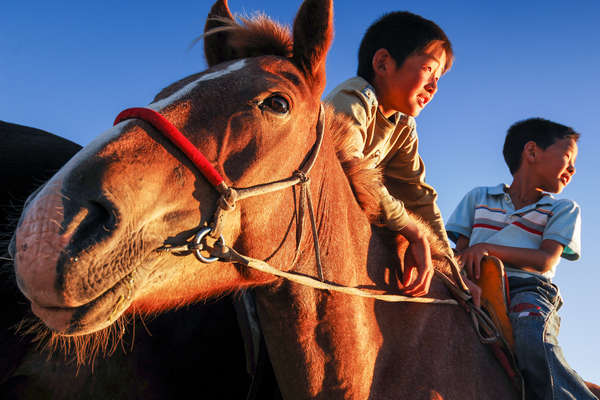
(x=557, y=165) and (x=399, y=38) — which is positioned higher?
(x=399, y=38)

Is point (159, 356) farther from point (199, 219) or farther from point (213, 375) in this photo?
point (199, 219)

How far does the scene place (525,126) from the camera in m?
4.80

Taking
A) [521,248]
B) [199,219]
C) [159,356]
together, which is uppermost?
[199,219]

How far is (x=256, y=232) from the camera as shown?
1.79 meters

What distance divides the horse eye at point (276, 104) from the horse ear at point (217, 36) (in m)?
0.63

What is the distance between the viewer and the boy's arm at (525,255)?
3.43 metres

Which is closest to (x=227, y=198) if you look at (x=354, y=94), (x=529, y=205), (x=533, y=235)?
(x=354, y=94)

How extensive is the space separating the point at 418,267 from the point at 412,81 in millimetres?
1434

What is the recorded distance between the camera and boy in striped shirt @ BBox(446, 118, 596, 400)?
105 inches

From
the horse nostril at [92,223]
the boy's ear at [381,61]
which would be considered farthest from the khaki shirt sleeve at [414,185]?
the horse nostril at [92,223]

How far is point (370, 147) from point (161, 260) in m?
2.05

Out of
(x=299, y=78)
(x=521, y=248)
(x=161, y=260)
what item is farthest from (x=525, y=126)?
(x=161, y=260)

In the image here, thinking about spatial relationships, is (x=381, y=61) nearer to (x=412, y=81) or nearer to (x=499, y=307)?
(x=412, y=81)

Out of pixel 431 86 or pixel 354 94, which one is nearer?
A: pixel 354 94
